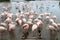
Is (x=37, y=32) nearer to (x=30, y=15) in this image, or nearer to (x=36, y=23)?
(x=36, y=23)

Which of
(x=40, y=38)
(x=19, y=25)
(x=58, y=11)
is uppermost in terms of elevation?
(x=58, y=11)

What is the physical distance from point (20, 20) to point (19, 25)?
0.13 feet

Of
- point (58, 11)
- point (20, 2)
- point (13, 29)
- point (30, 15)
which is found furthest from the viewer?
point (20, 2)

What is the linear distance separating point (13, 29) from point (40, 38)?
0.21 m

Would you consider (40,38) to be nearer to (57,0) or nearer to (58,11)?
(58,11)

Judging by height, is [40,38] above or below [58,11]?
below

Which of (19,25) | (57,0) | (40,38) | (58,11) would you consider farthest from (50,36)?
(57,0)

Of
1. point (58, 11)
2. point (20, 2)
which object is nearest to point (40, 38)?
point (58, 11)

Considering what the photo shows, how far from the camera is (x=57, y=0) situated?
64.2 inches

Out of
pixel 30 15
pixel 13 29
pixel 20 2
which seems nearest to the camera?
pixel 13 29

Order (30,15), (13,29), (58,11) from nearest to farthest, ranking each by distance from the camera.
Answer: (13,29) < (30,15) < (58,11)

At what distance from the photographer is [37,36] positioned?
105cm

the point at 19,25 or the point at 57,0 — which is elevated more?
the point at 57,0

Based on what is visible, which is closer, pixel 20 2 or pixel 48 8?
pixel 48 8
